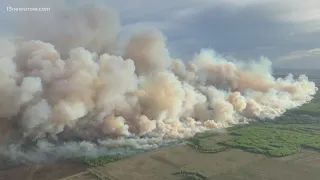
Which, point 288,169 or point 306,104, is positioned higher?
point 306,104

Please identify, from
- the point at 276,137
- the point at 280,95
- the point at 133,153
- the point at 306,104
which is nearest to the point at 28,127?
the point at 133,153

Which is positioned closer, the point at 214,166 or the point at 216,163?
the point at 214,166

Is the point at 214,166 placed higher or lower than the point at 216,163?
lower

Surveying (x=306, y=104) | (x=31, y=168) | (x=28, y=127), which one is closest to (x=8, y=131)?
(x=28, y=127)

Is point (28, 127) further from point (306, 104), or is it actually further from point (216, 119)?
point (306, 104)

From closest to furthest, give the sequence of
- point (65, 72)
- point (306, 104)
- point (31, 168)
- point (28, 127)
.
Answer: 1. point (31, 168)
2. point (28, 127)
3. point (65, 72)
4. point (306, 104)

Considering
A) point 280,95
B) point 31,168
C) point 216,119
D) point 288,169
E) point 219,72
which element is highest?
point 219,72

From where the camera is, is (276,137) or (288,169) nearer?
(288,169)

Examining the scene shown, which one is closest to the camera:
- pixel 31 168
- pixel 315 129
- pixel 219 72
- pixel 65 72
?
pixel 31 168
